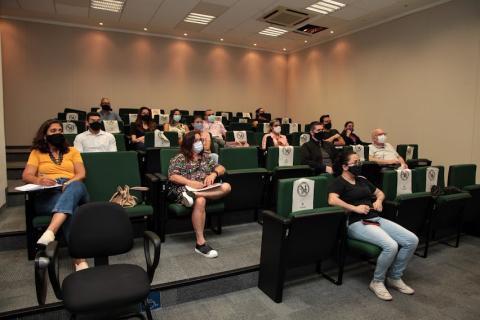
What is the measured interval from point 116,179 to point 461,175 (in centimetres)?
404

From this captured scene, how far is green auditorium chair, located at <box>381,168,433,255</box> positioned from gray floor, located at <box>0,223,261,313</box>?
132 centimetres

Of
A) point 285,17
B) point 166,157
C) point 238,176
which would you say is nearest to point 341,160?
point 238,176

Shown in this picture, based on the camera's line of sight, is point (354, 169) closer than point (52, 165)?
No

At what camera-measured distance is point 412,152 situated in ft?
19.9

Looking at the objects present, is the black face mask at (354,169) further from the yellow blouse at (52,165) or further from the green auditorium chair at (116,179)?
the yellow blouse at (52,165)

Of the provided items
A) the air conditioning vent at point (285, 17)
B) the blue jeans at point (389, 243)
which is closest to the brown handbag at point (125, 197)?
the blue jeans at point (389, 243)

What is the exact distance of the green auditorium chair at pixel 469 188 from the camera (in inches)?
153

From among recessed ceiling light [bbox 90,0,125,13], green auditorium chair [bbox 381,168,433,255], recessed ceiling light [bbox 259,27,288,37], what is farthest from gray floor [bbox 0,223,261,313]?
recessed ceiling light [bbox 259,27,288,37]

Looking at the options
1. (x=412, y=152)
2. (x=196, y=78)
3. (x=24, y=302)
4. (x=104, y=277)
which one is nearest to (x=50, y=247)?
(x=104, y=277)

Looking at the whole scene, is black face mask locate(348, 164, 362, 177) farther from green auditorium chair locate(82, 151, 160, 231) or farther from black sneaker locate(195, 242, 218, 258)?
green auditorium chair locate(82, 151, 160, 231)

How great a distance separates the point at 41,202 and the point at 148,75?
7.69 metres

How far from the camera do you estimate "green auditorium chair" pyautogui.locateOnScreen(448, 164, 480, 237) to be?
12.8 feet

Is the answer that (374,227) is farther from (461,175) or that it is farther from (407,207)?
(461,175)

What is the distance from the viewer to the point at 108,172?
10.2 ft
